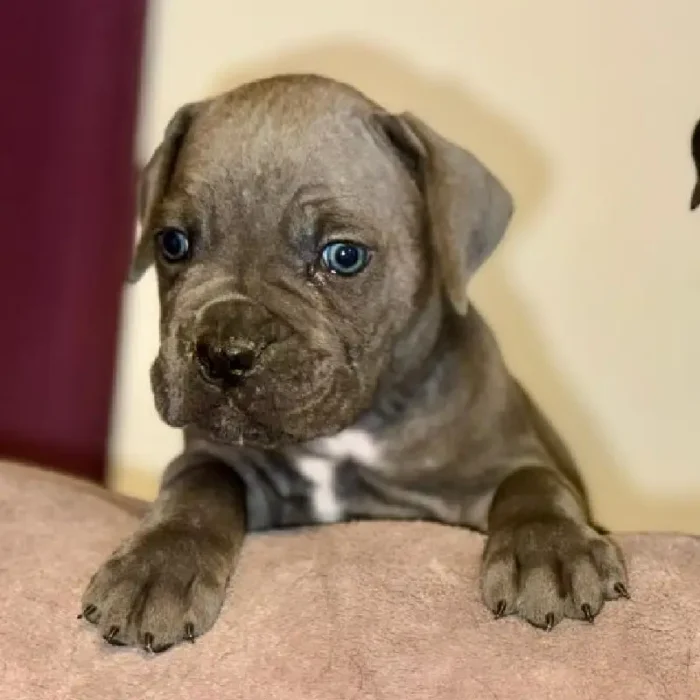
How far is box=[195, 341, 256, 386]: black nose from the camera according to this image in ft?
5.08

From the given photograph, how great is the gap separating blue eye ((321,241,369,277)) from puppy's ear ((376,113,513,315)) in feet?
0.40

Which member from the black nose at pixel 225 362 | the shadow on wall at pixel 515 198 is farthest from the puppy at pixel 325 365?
the shadow on wall at pixel 515 198

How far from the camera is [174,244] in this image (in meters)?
1.78

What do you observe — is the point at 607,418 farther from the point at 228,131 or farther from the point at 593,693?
the point at 593,693

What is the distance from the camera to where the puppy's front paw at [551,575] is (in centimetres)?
139

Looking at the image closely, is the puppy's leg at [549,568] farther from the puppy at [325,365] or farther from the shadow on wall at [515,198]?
the shadow on wall at [515,198]

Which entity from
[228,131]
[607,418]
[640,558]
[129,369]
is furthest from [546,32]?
[640,558]

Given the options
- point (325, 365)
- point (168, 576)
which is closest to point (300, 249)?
point (325, 365)

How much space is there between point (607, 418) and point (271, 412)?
1.20 meters

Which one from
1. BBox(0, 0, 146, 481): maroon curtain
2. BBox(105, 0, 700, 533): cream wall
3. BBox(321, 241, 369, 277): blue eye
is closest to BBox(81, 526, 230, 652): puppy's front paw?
BBox(321, 241, 369, 277): blue eye

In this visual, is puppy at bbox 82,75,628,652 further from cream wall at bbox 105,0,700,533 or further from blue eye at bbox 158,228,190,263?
cream wall at bbox 105,0,700,533

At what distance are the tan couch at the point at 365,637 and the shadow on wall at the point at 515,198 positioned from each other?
3.36 feet

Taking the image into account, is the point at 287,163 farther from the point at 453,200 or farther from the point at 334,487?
the point at 334,487

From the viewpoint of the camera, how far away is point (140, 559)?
147 cm
